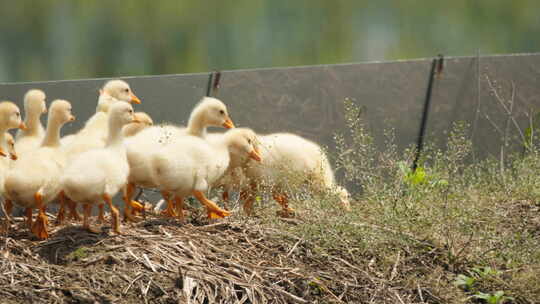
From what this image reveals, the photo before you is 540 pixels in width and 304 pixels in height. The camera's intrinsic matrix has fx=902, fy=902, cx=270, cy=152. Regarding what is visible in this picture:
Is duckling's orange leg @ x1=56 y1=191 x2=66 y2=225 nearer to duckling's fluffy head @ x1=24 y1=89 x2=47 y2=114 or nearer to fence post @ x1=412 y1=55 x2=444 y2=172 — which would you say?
duckling's fluffy head @ x1=24 y1=89 x2=47 y2=114

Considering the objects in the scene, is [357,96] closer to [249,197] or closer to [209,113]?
[249,197]

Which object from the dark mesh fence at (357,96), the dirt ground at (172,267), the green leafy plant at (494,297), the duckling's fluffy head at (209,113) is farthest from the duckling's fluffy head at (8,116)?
the green leafy plant at (494,297)

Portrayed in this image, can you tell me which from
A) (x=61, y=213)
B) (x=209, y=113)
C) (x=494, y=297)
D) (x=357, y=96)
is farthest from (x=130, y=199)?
(x=357, y=96)

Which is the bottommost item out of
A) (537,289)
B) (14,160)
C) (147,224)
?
(537,289)

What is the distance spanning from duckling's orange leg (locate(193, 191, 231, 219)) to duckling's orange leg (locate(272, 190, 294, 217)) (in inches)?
17.8

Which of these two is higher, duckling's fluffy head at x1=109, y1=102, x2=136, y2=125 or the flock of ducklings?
duckling's fluffy head at x1=109, y1=102, x2=136, y2=125

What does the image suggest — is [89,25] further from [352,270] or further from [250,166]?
[352,270]

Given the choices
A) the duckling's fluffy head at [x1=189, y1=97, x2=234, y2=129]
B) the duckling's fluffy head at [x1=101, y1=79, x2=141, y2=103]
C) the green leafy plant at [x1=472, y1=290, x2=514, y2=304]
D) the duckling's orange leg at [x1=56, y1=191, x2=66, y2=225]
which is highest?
the duckling's fluffy head at [x1=101, y1=79, x2=141, y2=103]

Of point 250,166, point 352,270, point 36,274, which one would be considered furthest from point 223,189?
point 36,274

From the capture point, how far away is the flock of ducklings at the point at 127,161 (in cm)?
568

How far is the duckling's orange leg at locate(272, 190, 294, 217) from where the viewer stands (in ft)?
22.2

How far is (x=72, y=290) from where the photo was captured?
504cm

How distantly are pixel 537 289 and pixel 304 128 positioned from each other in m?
3.70

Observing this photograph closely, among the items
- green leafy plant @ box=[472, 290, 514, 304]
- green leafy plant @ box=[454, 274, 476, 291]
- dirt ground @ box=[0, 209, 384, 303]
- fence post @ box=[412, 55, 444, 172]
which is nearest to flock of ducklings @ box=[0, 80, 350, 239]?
dirt ground @ box=[0, 209, 384, 303]
